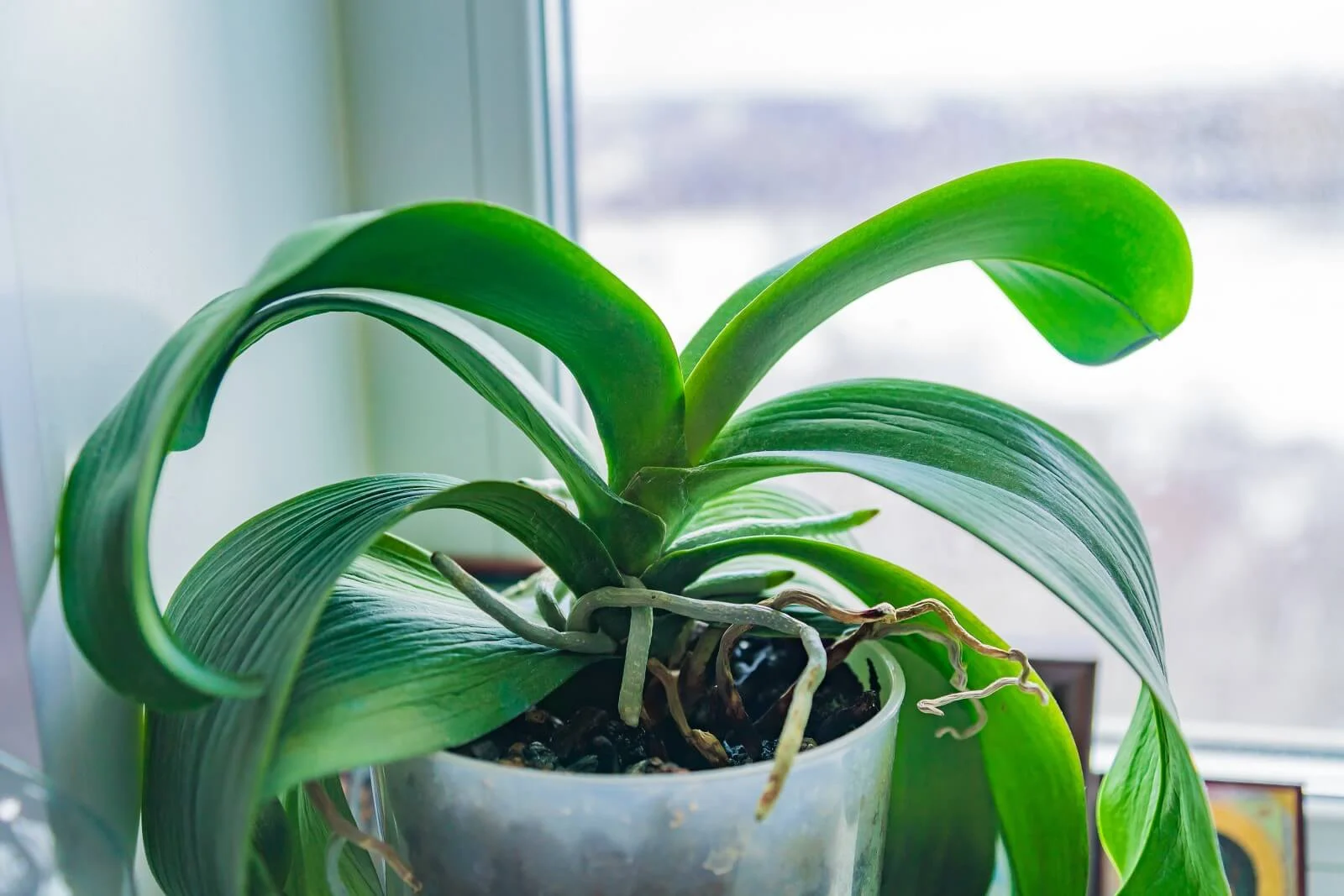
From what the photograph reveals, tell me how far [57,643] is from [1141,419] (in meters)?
0.72

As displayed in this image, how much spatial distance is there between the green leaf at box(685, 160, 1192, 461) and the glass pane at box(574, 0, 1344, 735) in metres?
0.31

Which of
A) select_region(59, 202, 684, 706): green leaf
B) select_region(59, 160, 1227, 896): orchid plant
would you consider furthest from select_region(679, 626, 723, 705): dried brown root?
select_region(59, 202, 684, 706): green leaf

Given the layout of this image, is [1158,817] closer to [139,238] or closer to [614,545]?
[614,545]

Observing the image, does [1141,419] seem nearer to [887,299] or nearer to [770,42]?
[887,299]

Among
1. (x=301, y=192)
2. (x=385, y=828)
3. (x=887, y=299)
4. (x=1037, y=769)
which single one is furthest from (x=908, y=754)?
(x=301, y=192)

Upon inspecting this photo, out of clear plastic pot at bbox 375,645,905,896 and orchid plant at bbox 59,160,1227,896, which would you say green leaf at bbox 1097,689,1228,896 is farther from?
clear plastic pot at bbox 375,645,905,896

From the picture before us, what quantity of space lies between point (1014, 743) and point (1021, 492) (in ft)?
0.49

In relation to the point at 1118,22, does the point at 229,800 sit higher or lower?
lower

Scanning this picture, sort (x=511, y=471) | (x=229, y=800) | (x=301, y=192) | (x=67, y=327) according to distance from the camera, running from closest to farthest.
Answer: (x=229, y=800) → (x=67, y=327) → (x=301, y=192) → (x=511, y=471)

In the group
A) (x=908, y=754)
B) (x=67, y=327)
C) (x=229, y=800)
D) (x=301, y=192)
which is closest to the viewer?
(x=229, y=800)

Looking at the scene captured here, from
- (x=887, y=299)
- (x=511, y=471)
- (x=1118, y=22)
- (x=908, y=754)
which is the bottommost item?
(x=908, y=754)

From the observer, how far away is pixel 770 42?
0.78m

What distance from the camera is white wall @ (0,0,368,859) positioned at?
0.43 meters

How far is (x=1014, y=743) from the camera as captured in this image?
20.3 inches
